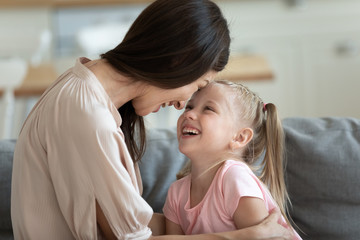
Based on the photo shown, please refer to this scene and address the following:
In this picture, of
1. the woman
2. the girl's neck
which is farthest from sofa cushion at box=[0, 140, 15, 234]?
the girl's neck

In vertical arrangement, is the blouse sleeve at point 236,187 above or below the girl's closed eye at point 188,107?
below

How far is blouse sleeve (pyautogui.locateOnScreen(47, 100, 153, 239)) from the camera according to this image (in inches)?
53.9

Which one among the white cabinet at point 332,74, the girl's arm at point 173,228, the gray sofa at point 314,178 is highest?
the gray sofa at point 314,178

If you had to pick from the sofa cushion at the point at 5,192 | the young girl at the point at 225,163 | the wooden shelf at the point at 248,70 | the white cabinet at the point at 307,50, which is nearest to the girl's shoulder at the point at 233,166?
the young girl at the point at 225,163

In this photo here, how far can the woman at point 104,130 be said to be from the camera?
1379 mm

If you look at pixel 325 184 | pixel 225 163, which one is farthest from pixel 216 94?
pixel 325 184

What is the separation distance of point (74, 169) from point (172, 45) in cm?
36

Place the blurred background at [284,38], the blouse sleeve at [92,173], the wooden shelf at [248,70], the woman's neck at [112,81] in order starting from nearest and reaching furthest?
the blouse sleeve at [92,173], the woman's neck at [112,81], the wooden shelf at [248,70], the blurred background at [284,38]

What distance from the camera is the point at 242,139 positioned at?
179cm

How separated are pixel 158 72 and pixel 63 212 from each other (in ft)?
1.31

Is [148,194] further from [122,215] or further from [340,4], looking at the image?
[340,4]

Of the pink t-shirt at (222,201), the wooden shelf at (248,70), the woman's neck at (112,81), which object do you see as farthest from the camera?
the wooden shelf at (248,70)

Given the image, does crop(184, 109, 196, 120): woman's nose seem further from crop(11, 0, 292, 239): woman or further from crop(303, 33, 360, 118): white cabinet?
crop(303, 33, 360, 118): white cabinet

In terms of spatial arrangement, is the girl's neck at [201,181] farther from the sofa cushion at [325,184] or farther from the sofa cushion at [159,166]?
the sofa cushion at [325,184]
